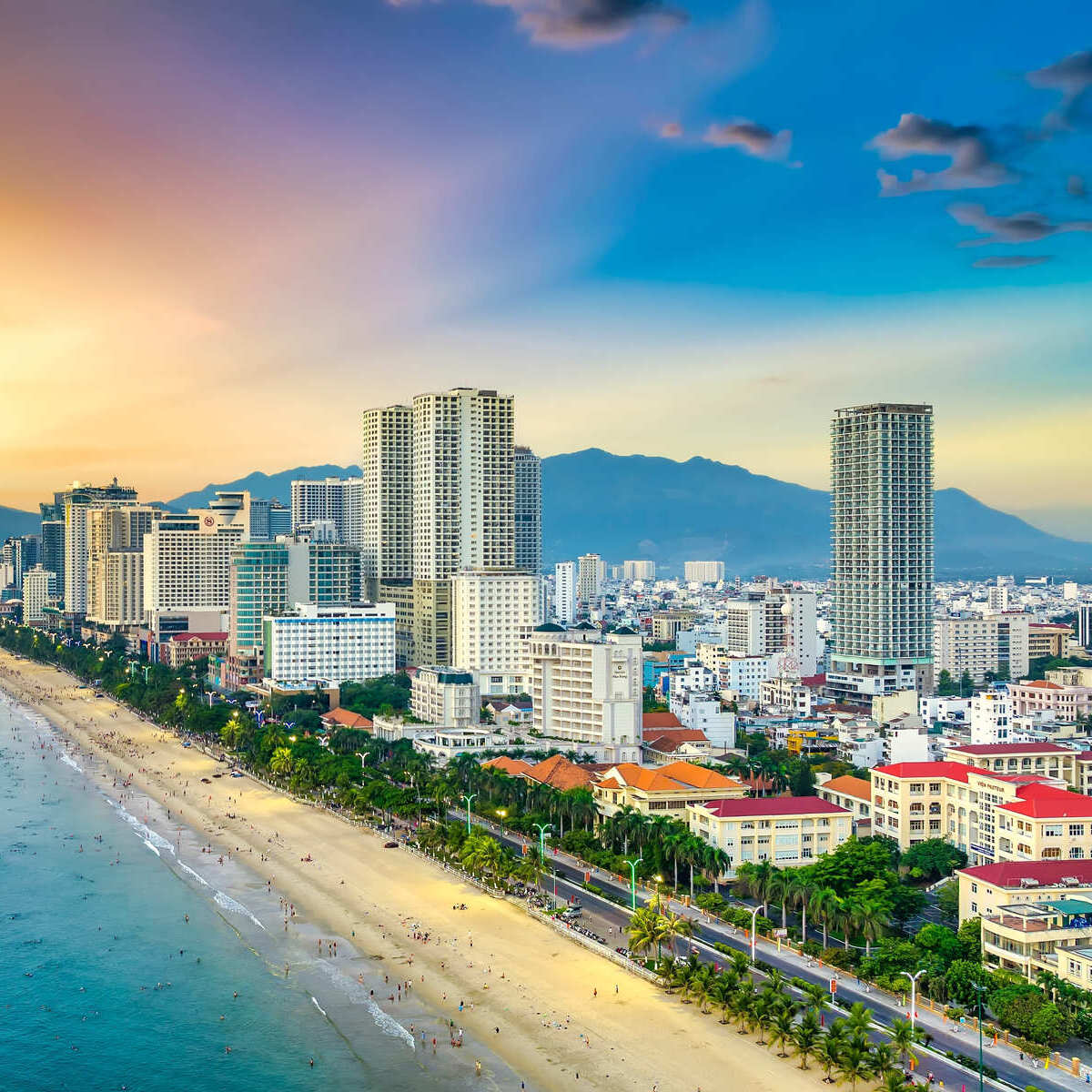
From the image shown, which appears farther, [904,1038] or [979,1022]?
[979,1022]

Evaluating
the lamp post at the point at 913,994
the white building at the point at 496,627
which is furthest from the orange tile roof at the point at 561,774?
the white building at the point at 496,627

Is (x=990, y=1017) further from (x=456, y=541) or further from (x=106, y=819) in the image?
(x=456, y=541)

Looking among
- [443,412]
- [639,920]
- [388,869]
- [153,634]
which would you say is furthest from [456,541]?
[639,920]

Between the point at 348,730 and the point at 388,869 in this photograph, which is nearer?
the point at 388,869

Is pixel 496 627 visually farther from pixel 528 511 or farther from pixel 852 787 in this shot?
pixel 528 511

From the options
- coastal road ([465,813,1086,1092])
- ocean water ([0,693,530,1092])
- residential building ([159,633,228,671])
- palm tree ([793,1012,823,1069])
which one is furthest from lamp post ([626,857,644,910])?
residential building ([159,633,228,671])

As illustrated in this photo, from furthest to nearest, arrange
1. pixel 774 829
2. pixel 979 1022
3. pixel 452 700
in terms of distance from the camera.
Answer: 1. pixel 452 700
2. pixel 774 829
3. pixel 979 1022

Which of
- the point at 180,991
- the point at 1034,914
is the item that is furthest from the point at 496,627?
the point at 1034,914
